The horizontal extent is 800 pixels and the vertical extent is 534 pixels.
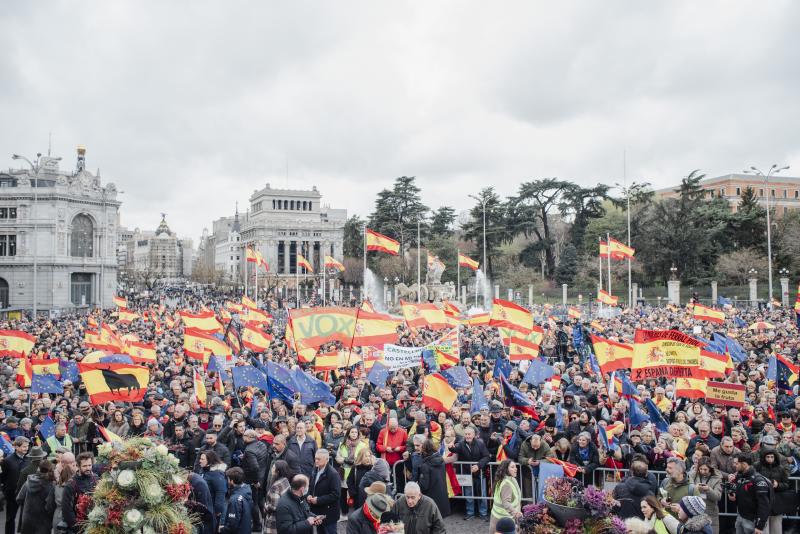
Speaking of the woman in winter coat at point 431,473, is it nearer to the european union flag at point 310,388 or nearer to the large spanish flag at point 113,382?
the european union flag at point 310,388

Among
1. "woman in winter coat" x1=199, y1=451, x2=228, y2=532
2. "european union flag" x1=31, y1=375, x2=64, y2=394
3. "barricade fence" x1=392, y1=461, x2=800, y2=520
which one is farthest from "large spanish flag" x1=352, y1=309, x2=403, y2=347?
"woman in winter coat" x1=199, y1=451, x2=228, y2=532

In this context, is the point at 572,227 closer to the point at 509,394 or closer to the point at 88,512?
the point at 509,394

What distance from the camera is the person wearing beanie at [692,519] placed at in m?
5.63

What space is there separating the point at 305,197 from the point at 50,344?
9307 centimetres

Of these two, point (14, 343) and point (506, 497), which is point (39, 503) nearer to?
point (506, 497)

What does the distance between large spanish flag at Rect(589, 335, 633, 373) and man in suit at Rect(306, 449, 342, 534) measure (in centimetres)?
751

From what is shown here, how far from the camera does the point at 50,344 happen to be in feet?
74.3

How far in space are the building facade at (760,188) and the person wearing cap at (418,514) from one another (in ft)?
278

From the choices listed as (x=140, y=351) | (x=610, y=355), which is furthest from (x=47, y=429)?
(x=610, y=355)

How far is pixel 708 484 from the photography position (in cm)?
729

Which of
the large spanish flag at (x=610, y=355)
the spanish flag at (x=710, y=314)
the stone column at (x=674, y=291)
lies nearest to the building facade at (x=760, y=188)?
the stone column at (x=674, y=291)

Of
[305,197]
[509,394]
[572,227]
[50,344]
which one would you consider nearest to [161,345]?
[50,344]

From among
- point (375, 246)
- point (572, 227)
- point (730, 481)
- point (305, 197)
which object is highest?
point (305, 197)

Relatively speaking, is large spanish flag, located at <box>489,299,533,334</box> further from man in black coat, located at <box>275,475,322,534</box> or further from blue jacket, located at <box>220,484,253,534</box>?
man in black coat, located at <box>275,475,322,534</box>
